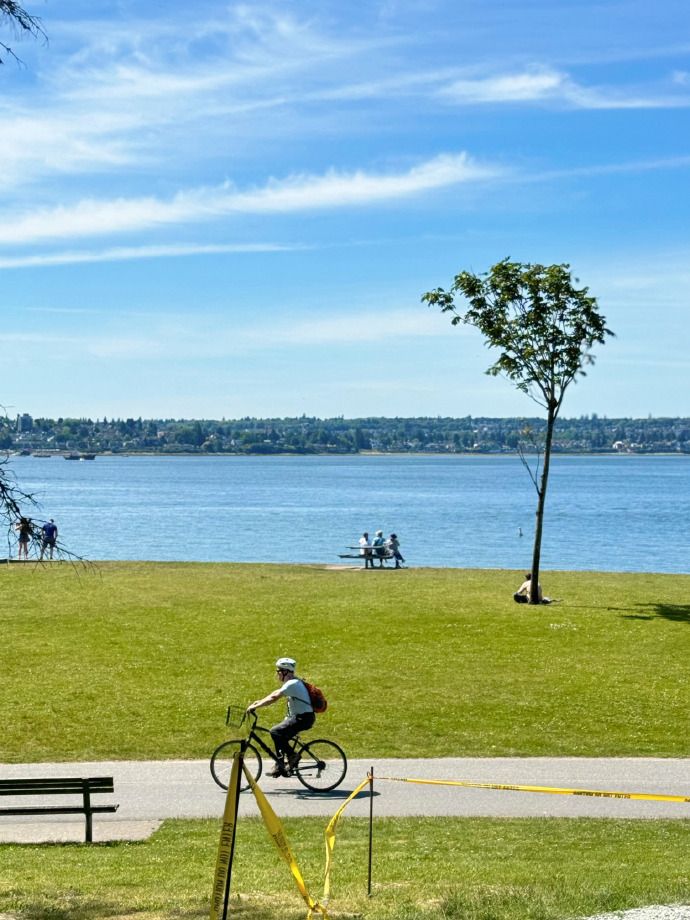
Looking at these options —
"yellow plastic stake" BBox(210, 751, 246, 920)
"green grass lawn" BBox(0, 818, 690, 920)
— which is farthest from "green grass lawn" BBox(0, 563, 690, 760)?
"yellow plastic stake" BBox(210, 751, 246, 920)

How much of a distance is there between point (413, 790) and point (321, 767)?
129 cm

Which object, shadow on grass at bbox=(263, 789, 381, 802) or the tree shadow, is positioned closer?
shadow on grass at bbox=(263, 789, 381, 802)

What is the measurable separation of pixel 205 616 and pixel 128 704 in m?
7.86

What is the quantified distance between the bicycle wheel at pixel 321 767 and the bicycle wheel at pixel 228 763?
0.60 metres

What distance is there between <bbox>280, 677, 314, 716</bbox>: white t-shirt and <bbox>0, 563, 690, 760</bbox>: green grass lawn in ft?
7.76

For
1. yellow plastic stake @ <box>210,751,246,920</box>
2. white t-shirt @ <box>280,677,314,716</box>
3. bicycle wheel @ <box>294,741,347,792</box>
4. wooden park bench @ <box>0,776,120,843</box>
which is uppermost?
yellow plastic stake @ <box>210,751,246,920</box>

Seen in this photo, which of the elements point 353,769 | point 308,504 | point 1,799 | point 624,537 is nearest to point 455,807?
point 353,769

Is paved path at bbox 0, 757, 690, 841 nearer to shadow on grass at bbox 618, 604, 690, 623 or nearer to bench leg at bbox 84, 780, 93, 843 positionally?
bench leg at bbox 84, 780, 93, 843

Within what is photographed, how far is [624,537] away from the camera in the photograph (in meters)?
76.8

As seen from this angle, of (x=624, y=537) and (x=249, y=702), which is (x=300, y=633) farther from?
(x=624, y=537)

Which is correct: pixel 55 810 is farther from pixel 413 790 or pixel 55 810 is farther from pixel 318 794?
pixel 413 790

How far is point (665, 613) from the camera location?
27.8 meters

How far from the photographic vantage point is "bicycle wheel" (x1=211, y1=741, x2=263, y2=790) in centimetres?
1466

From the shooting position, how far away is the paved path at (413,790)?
1360 centimetres
